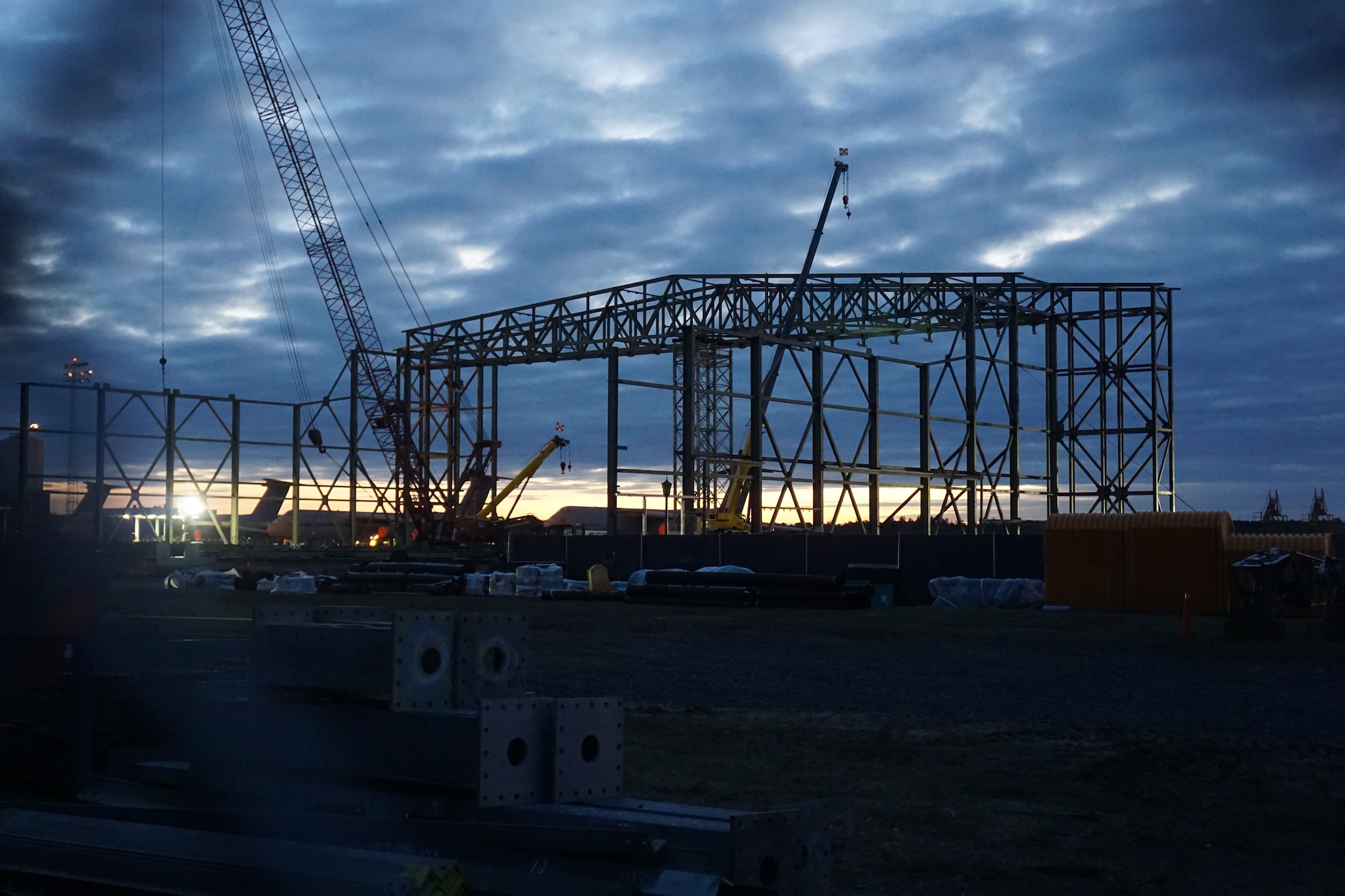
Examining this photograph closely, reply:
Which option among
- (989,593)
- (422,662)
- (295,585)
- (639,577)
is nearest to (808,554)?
(639,577)

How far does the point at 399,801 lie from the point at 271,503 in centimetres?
8053

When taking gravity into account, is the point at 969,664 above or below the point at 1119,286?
below

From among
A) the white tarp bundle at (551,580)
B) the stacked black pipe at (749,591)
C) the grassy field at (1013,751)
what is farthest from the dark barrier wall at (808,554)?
the grassy field at (1013,751)

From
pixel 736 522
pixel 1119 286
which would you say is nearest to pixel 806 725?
pixel 736 522

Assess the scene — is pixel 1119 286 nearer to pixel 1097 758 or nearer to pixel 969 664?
pixel 969 664

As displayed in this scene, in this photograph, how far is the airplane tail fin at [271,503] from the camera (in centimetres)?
7031

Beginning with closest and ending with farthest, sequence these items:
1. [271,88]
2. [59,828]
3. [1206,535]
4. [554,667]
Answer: [59,828] → [554,667] → [1206,535] → [271,88]

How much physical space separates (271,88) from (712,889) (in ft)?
203

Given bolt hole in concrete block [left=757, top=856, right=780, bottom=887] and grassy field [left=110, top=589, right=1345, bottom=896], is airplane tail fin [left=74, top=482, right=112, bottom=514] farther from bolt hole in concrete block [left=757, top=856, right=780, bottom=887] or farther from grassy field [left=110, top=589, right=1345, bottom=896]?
bolt hole in concrete block [left=757, top=856, right=780, bottom=887]

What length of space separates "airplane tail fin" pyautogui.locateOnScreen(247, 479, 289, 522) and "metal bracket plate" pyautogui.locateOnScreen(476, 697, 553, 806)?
65.6m

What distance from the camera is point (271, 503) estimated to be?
81.9 meters

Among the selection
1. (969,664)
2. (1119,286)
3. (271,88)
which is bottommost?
(969,664)

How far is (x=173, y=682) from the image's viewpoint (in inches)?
308

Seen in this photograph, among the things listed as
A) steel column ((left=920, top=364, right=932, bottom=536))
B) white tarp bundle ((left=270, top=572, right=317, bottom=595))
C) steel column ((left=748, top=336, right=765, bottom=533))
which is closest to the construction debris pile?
white tarp bundle ((left=270, top=572, right=317, bottom=595))
